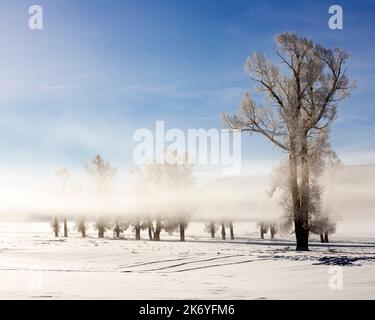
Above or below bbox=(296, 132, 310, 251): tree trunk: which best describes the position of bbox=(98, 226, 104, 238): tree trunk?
below

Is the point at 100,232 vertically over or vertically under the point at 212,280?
under

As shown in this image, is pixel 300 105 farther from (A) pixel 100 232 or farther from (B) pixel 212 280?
(A) pixel 100 232

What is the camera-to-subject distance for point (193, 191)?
179 feet

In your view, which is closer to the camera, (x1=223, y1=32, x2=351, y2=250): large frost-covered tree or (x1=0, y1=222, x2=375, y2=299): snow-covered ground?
(x1=0, y1=222, x2=375, y2=299): snow-covered ground

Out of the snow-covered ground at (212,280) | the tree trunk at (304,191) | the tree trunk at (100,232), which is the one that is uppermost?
the tree trunk at (304,191)

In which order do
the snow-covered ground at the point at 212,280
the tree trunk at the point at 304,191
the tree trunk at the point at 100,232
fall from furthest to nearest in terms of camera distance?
the tree trunk at the point at 100,232
the tree trunk at the point at 304,191
the snow-covered ground at the point at 212,280

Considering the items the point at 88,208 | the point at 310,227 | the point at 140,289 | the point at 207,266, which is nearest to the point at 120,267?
the point at 207,266

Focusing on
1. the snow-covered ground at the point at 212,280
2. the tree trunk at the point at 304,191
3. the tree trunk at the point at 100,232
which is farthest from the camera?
the tree trunk at the point at 100,232

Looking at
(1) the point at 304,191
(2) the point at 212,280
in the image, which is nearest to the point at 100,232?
(1) the point at 304,191

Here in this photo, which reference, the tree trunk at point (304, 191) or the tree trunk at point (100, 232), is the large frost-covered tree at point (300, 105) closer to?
the tree trunk at point (304, 191)

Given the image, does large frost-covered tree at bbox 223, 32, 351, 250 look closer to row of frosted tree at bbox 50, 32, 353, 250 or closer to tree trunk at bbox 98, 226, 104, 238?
row of frosted tree at bbox 50, 32, 353, 250

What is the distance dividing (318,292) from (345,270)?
4602mm

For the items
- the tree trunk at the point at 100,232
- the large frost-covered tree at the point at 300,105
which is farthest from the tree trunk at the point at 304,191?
the tree trunk at the point at 100,232

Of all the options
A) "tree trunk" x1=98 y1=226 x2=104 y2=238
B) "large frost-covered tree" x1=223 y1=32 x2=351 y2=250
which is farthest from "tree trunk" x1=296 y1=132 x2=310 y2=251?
"tree trunk" x1=98 y1=226 x2=104 y2=238
